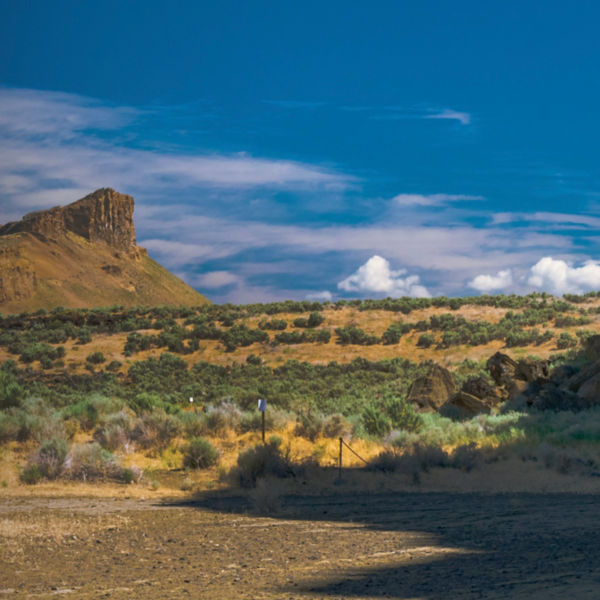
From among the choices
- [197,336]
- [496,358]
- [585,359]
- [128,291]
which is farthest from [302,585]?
[128,291]

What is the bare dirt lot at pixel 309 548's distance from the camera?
7.50 meters

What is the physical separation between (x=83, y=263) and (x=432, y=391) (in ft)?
339

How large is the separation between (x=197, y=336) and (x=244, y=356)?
18.7 feet

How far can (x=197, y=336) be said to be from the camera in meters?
54.0

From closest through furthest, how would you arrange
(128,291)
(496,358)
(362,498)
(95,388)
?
(362,498) → (496,358) → (95,388) → (128,291)

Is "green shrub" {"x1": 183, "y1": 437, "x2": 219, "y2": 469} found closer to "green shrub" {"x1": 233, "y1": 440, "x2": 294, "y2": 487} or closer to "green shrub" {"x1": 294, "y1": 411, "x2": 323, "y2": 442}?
"green shrub" {"x1": 233, "y1": 440, "x2": 294, "y2": 487}

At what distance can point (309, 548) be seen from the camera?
957cm

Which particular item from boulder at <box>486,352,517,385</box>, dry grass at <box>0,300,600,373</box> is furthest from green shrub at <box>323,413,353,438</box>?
dry grass at <box>0,300,600,373</box>

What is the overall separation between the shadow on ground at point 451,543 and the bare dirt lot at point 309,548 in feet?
0.06

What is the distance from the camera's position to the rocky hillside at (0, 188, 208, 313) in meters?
108

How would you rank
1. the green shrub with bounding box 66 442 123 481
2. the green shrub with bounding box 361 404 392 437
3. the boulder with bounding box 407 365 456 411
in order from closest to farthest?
the green shrub with bounding box 66 442 123 481, the green shrub with bounding box 361 404 392 437, the boulder with bounding box 407 365 456 411

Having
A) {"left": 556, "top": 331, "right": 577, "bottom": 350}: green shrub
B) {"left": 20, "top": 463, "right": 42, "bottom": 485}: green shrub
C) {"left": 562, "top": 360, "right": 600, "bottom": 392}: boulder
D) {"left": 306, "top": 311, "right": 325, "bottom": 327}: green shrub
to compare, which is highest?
{"left": 306, "top": 311, "right": 325, "bottom": 327}: green shrub

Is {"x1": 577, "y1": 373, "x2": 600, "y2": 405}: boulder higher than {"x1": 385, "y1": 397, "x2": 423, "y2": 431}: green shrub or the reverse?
higher

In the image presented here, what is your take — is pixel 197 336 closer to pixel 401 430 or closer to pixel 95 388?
pixel 95 388
